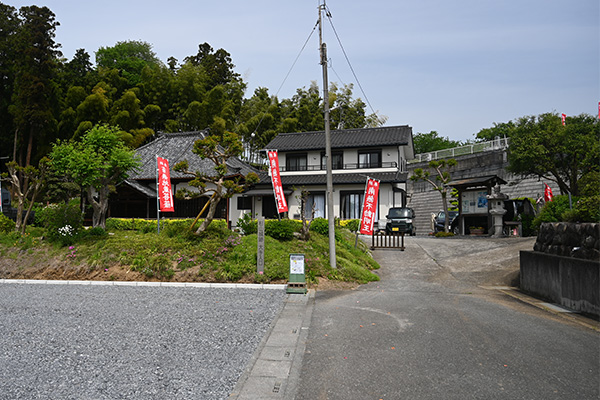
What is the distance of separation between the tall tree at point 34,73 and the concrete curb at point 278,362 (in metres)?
29.8

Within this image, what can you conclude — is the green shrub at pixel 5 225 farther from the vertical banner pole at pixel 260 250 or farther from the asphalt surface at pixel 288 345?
the vertical banner pole at pixel 260 250

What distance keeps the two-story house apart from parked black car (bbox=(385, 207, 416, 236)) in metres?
2.16

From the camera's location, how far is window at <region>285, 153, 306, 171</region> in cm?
2897

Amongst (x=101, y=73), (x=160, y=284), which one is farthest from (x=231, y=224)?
(x=101, y=73)

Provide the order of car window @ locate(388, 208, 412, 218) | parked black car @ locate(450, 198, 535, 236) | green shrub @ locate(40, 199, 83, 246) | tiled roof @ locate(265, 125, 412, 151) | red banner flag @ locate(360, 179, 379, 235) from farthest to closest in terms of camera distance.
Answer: tiled roof @ locate(265, 125, 412, 151) < car window @ locate(388, 208, 412, 218) < parked black car @ locate(450, 198, 535, 236) < red banner flag @ locate(360, 179, 379, 235) < green shrub @ locate(40, 199, 83, 246)

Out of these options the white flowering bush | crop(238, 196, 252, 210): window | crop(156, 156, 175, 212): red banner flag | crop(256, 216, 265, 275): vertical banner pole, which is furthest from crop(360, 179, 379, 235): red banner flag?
crop(238, 196, 252, 210): window

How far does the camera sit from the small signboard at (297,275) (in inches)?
364

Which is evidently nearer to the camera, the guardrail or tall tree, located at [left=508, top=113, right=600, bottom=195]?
tall tree, located at [left=508, top=113, right=600, bottom=195]

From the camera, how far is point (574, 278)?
7.67m

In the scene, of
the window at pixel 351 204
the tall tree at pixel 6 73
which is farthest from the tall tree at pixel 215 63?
the window at pixel 351 204

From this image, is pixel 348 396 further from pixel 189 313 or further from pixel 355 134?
pixel 355 134

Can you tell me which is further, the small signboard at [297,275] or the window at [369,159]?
the window at [369,159]

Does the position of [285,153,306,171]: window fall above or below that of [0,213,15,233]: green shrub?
above

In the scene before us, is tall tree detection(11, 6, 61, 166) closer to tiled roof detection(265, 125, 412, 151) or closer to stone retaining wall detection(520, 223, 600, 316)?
tiled roof detection(265, 125, 412, 151)
